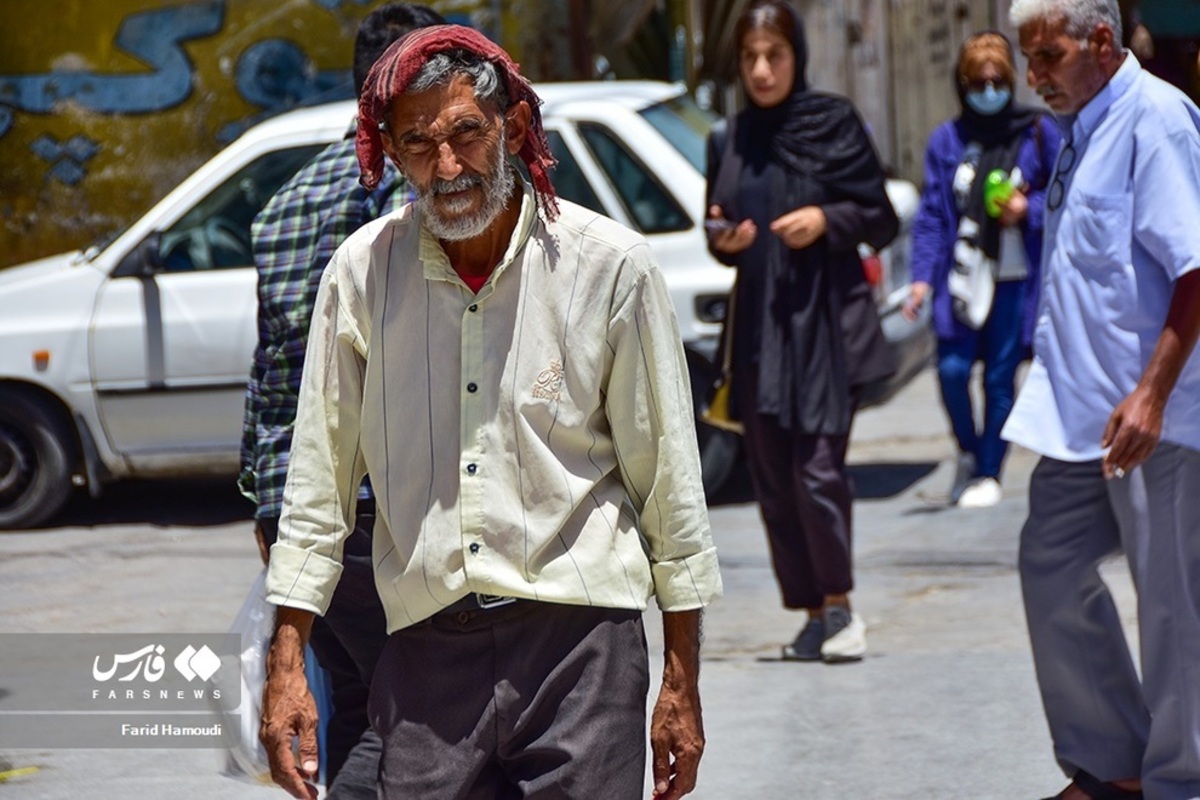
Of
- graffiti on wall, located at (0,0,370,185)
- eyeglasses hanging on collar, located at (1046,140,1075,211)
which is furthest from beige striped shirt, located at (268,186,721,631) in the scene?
graffiti on wall, located at (0,0,370,185)

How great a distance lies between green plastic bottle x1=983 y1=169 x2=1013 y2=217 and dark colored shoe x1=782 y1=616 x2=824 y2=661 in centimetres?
260

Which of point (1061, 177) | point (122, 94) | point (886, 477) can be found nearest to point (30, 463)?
point (886, 477)

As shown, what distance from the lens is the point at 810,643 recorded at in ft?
19.1

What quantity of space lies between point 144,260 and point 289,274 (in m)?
4.54

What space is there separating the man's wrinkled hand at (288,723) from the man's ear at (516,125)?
807 mm

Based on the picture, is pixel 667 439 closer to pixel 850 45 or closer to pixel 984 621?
pixel 984 621

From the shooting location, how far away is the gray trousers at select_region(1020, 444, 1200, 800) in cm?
401

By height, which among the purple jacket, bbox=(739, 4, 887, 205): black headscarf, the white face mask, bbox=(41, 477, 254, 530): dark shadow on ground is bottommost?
bbox=(41, 477, 254, 530): dark shadow on ground

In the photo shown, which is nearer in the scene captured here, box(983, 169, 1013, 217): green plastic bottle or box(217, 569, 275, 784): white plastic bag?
box(217, 569, 275, 784): white plastic bag

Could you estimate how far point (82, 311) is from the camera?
26.8 ft

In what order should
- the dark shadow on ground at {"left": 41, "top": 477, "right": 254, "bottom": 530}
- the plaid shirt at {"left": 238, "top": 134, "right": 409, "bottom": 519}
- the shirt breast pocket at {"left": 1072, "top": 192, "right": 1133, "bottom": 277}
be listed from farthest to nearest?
the dark shadow on ground at {"left": 41, "top": 477, "right": 254, "bottom": 530}, the shirt breast pocket at {"left": 1072, "top": 192, "right": 1133, "bottom": 277}, the plaid shirt at {"left": 238, "top": 134, "right": 409, "bottom": 519}

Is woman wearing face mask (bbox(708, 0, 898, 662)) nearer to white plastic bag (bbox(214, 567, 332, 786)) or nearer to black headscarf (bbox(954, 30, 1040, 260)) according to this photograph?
black headscarf (bbox(954, 30, 1040, 260))

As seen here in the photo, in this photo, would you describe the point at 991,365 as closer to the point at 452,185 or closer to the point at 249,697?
the point at 249,697

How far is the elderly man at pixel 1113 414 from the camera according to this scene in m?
3.94
